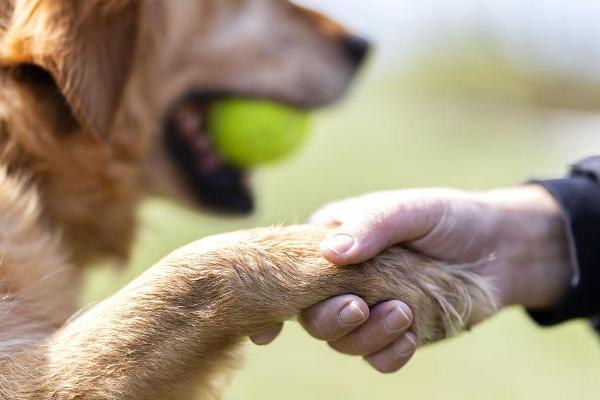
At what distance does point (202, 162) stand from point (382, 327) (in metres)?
1.25

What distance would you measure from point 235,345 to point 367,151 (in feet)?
20.2

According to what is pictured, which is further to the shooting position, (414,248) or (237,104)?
(237,104)

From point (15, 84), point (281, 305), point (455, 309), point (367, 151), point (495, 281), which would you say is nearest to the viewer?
point (281, 305)

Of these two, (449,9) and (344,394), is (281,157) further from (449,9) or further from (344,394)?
(449,9)

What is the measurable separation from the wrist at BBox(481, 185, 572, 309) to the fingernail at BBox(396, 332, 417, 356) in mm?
328

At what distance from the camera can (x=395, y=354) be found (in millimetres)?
1488

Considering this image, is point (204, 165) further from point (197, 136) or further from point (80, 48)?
point (80, 48)

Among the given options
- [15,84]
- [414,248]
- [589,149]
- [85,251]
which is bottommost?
[589,149]

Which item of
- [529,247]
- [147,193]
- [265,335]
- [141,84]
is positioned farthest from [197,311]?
[147,193]

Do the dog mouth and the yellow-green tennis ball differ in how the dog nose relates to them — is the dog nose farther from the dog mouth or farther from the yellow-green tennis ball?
the dog mouth

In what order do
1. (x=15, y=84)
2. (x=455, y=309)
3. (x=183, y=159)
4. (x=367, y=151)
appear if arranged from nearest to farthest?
(x=455, y=309) < (x=15, y=84) < (x=183, y=159) < (x=367, y=151)

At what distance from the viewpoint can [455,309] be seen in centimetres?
156

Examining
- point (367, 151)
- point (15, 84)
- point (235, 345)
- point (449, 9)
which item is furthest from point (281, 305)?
point (449, 9)

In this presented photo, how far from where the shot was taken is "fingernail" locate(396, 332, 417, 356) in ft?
4.86
